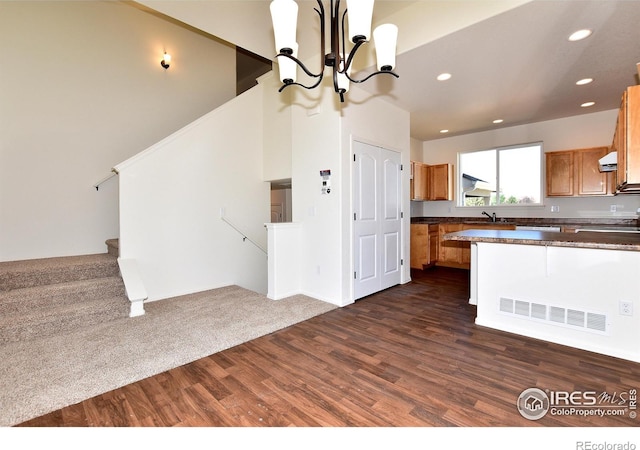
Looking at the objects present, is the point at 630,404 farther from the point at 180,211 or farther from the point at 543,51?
the point at 180,211

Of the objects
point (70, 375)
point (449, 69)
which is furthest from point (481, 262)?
point (70, 375)

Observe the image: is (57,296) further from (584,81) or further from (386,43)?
(584,81)

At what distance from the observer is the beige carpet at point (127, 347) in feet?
6.60

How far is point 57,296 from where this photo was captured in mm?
3287

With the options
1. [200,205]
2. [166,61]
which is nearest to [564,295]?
[200,205]

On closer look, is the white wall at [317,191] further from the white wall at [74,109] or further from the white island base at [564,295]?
the white wall at [74,109]

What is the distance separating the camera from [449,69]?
3.39 meters

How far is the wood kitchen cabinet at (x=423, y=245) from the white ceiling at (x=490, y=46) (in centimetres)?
225

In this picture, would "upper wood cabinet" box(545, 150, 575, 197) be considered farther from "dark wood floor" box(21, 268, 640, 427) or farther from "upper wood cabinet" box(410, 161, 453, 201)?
"dark wood floor" box(21, 268, 640, 427)

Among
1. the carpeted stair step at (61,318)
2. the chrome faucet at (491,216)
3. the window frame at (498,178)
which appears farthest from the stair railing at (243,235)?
the chrome faucet at (491,216)

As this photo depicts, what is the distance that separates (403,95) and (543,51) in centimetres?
159

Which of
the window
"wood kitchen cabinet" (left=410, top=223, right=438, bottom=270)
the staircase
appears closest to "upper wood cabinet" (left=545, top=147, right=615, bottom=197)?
the window

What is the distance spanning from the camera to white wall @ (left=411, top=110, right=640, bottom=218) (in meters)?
4.76
